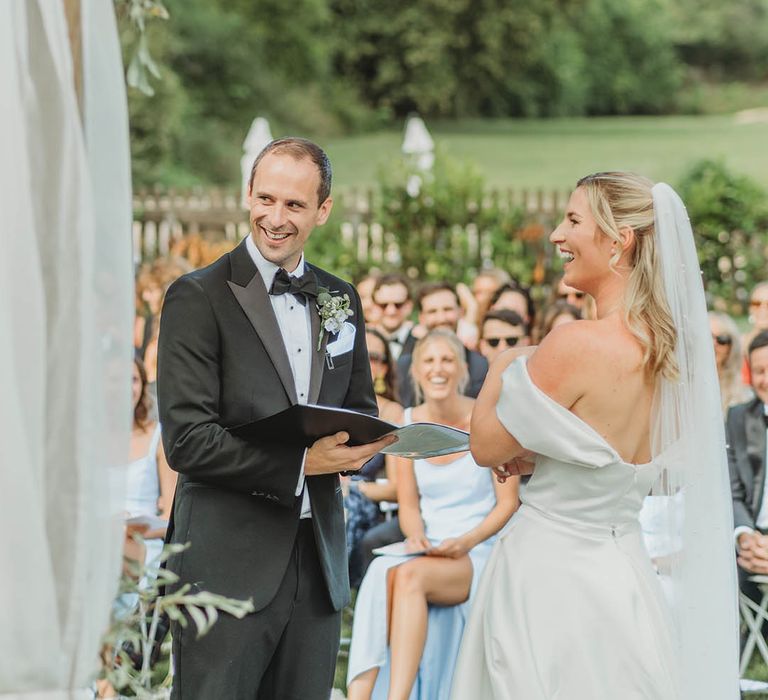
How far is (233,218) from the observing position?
17891 millimetres

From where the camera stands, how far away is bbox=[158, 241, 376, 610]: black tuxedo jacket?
3.12m

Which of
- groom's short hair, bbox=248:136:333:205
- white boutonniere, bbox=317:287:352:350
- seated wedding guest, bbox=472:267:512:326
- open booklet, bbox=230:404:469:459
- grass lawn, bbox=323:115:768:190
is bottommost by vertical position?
open booklet, bbox=230:404:469:459

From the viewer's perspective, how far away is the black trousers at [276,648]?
3.18 metres

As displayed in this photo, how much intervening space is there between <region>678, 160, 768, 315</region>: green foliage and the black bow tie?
13806 mm

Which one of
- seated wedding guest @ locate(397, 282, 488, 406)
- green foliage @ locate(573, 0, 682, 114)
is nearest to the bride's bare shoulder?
seated wedding guest @ locate(397, 282, 488, 406)

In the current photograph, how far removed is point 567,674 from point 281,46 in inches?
1349

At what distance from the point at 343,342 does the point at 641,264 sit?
819mm

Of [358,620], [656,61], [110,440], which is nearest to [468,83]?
[656,61]

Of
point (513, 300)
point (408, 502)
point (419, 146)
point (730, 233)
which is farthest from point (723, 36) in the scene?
point (408, 502)

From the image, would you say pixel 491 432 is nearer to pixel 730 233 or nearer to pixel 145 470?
pixel 145 470

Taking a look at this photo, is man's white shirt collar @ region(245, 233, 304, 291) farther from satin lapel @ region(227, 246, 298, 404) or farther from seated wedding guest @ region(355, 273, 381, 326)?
seated wedding guest @ region(355, 273, 381, 326)

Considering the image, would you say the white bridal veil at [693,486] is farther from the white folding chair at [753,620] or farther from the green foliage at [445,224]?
the green foliage at [445,224]

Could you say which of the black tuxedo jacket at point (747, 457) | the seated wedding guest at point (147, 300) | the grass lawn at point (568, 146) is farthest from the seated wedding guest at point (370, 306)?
the grass lawn at point (568, 146)

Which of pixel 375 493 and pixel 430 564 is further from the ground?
pixel 375 493
